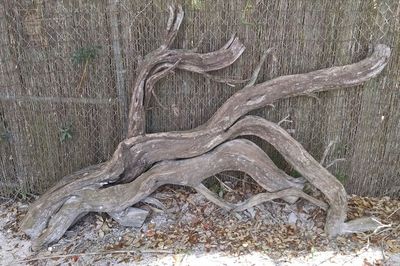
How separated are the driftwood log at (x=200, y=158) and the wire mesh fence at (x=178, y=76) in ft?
0.41

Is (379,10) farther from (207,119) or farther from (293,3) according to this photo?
(207,119)

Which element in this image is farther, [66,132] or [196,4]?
[66,132]

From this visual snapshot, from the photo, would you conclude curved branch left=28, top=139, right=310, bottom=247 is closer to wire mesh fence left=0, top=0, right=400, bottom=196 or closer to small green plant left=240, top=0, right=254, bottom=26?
wire mesh fence left=0, top=0, right=400, bottom=196

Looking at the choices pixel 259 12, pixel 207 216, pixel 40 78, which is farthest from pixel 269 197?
pixel 40 78

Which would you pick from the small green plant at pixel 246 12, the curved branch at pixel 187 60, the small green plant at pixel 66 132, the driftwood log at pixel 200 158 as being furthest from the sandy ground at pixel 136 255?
the small green plant at pixel 246 12

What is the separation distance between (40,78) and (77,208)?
1019mm

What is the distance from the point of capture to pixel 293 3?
8.32 feet

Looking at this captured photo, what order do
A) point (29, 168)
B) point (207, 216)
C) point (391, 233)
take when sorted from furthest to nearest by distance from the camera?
point (29, 168)
point (207, 216)
point (391, 233)

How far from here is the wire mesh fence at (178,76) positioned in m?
2.59

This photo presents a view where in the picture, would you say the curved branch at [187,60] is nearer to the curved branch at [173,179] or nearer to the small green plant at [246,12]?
the small green plant at [246,12]

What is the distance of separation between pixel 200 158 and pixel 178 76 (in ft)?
2.06

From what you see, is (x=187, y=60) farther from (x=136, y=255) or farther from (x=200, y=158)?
(x=136, y=255)

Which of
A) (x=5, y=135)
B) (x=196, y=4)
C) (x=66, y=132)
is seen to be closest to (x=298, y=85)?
(x=196, y=4)

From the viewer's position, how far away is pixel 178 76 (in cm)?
277
